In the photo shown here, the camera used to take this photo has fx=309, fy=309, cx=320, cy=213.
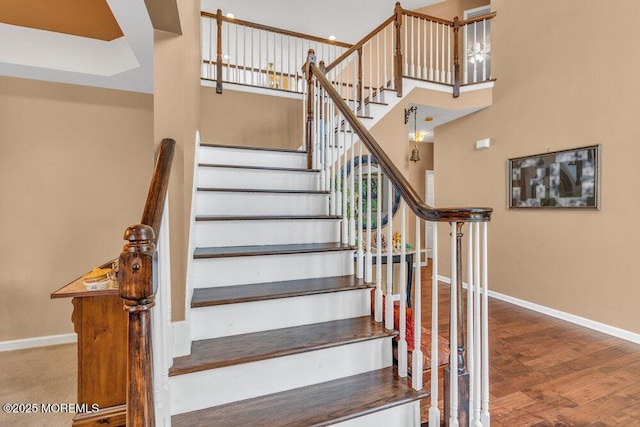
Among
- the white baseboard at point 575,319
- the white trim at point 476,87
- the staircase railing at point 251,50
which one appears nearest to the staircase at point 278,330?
the staircase railing at point 251,50

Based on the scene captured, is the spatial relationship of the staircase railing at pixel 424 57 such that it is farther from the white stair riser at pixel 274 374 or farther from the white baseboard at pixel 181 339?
the white baseboard at pixel 181 339

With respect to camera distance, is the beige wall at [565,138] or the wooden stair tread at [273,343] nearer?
the wooden stair tread at [273,343]

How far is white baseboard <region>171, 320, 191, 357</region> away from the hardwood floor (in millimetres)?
1510

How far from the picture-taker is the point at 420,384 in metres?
1.54

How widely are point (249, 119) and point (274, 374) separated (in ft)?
11.4

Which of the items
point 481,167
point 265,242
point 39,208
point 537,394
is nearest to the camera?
point 537,394

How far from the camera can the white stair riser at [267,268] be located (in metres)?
1.86

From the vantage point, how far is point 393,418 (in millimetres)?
1471

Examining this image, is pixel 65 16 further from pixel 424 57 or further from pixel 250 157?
pixel 424 57

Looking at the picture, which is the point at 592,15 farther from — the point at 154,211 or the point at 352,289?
the point at 154,211

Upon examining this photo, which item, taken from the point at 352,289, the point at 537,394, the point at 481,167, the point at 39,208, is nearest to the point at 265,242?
the point at 352,289

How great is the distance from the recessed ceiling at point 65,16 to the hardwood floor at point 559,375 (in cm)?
386

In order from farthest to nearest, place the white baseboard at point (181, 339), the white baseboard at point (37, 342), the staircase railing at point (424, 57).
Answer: the staircase railing at point (424, 57) < the white baseboard at point (37, 342) < the white baseboard at point (181, 339)

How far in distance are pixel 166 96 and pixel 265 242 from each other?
1.11 meters
